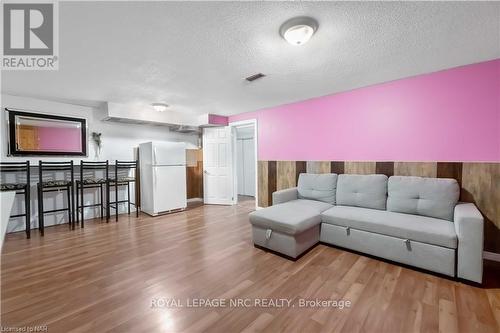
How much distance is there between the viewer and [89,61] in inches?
87.0

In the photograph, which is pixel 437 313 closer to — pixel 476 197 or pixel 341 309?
pixel 341 309

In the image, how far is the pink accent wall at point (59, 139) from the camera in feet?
11.7

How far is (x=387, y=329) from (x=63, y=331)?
7.07 ft

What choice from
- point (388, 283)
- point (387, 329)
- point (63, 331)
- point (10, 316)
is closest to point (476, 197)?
point (388, 283)

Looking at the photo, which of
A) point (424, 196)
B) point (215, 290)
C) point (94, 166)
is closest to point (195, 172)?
point (94, 166)

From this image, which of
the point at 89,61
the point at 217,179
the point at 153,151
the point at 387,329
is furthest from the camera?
the point at 217,179

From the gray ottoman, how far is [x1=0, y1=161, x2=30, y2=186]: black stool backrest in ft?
10.9

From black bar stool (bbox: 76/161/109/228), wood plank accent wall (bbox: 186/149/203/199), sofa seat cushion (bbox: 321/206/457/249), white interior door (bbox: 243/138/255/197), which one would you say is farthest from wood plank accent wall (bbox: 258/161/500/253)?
black bar stool (bbox: 76/161/109/228)

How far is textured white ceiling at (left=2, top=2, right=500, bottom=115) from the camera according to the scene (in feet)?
4.94

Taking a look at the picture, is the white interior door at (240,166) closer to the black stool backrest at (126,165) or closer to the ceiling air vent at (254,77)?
the black stool backrest at (126,165)

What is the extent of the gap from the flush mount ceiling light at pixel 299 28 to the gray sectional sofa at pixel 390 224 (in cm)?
179

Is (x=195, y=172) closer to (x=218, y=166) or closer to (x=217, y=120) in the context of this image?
(x=218, y=166)

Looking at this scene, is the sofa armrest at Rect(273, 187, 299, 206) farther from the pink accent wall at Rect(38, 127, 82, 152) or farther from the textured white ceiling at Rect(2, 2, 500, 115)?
the pink accent wall at Rect(38, 127, 82, 152)

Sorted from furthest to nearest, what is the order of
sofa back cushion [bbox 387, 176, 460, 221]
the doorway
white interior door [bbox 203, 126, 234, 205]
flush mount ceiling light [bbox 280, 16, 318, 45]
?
the doorway, white interior door [bbox 203, 126, 234, 205], sofa back cushion [bbox 387, 176, 460, 221], flush mount ceiling light [bbox 280, 16, 318, 45]
